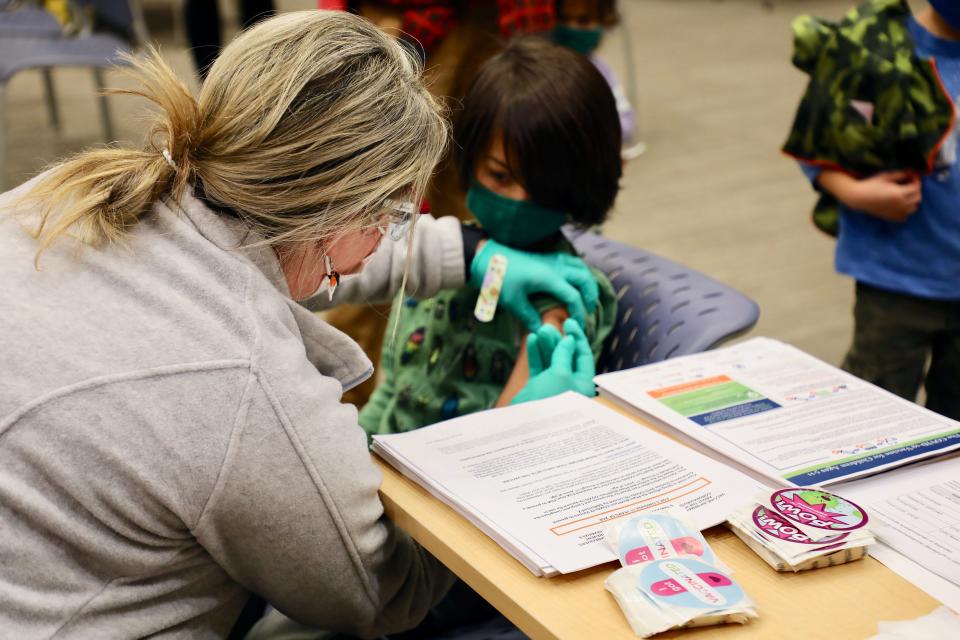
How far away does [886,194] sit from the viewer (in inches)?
63.7

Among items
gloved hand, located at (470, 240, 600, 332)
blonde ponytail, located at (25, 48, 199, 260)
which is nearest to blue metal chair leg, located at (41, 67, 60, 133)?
gloved hand, located at (470, 240, 600, 332)

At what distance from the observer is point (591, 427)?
1152 millimetres

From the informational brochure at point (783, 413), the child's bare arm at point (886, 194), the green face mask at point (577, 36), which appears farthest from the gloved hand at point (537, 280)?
the green face mask at point (577, 36)

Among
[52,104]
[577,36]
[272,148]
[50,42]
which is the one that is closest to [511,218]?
[272,148]

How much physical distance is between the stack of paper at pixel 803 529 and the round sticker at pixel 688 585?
6 centimetres

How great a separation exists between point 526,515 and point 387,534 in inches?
6.5

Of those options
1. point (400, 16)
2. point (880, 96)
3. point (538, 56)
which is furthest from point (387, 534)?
point (400, 16)

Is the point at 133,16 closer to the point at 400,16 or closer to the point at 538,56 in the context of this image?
the point at 400,16

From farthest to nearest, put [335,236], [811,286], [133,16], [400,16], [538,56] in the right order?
[133,16], [811,286], [400,16], [538,56], [335,236]

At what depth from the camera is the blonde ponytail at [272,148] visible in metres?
0.98

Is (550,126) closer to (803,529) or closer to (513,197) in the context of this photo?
(513,197)

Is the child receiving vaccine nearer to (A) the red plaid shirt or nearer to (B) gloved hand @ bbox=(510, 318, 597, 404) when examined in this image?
(B) gloved hand @ bbox=(510, 318, 597, 404)

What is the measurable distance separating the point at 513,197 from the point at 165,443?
2.41 ft

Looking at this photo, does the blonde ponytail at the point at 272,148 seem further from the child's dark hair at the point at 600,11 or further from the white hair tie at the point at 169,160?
the child's dark hair at the point at 600,11
